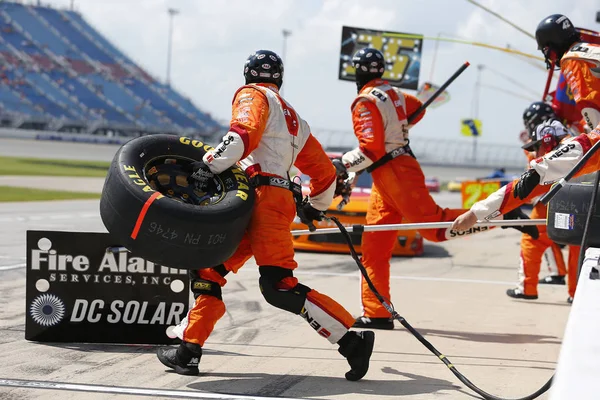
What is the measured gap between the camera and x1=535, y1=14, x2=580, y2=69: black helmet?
6516mm

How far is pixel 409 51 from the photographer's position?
51.1ft

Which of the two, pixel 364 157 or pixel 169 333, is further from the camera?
pixel 364 157

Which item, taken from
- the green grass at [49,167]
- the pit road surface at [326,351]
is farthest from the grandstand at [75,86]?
the pit road surface at [326,351]

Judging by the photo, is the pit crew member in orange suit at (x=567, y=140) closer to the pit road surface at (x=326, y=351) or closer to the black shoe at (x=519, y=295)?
the pit road surface at (x=326, y=351)

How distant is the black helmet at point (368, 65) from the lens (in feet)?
24.4

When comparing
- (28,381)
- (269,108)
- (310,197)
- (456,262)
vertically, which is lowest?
(456,262)

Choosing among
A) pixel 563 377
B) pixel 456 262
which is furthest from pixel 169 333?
pixel 456 262

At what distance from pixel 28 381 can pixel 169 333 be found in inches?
50.4

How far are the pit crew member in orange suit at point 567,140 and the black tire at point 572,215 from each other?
0.61ft

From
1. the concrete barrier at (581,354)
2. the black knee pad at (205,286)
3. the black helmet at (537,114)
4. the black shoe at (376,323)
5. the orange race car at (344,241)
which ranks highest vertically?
the black helmet at (537,114)

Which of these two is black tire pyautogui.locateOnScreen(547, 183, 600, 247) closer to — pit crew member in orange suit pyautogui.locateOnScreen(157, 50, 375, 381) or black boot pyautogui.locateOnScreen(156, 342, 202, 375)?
pit crew member in orange suit pyautogui.locateOnScreen(157, 50, 375, 381)

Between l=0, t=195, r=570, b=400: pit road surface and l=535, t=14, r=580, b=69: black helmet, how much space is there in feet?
7.25

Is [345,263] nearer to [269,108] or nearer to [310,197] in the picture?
[310,197]

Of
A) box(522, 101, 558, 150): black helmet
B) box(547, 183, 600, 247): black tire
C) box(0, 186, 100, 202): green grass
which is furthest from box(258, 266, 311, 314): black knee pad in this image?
box(0, 186, 100, 202): green grass
